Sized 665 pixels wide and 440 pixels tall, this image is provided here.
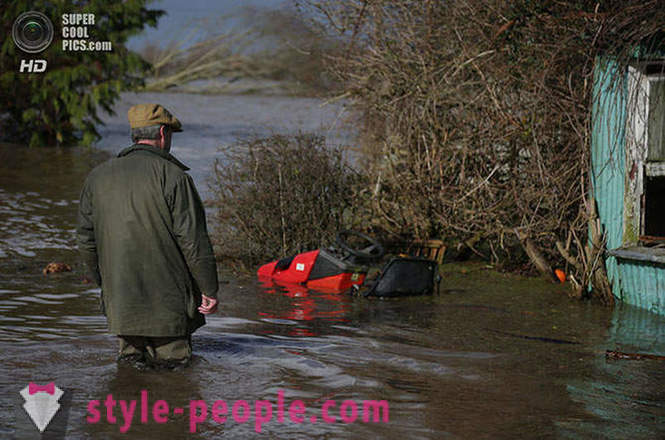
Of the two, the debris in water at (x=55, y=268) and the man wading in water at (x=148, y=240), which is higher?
the man wading in water at (x=148, y=240)

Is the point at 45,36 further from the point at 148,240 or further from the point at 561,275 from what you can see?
the point at 148,240

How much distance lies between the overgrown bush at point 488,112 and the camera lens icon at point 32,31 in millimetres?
15979

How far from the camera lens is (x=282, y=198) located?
42.6 feet

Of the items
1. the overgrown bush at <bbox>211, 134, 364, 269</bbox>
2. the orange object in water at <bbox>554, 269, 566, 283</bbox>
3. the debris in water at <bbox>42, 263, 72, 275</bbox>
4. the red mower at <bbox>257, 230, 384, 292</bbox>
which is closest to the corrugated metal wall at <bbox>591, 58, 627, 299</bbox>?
the orange object in water at <bbox>554, 269, 566, 283</bbox>

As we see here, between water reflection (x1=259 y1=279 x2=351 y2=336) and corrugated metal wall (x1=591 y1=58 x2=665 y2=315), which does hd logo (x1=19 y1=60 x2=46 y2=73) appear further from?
corrugated metal wall (x1=591 y1=58 x2=665 y2=315)

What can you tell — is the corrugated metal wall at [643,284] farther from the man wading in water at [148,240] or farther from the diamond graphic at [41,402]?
the diamond graphic at [41,402]

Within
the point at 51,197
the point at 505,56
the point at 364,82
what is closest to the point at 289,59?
the point at 51,197

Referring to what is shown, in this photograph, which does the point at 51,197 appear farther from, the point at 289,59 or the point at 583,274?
the point at 289,59

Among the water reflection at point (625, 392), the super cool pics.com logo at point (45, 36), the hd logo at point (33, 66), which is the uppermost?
the super cool pics.com logo at point (45, 36)

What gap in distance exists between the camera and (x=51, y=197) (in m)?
19.6

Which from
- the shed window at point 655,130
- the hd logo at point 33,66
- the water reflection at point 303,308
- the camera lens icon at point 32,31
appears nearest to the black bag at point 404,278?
the water reflection at point 303,308

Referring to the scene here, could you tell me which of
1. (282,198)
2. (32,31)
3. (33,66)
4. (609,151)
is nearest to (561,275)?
(609,151)

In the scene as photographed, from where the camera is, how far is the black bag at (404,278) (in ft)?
35.0

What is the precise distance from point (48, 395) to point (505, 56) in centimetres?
801
